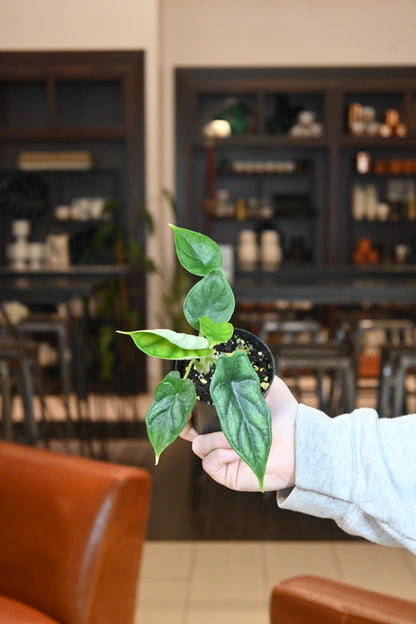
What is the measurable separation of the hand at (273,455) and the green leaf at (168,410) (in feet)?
0.46

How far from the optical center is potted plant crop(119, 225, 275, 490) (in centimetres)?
55

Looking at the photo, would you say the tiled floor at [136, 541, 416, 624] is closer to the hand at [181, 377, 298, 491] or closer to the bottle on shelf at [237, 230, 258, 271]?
the hand at [181, 377, 298, 491]

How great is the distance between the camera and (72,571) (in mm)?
1690

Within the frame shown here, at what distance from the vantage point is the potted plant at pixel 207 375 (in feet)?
1.81

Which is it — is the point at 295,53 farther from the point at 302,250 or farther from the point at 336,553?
the point at 336,553

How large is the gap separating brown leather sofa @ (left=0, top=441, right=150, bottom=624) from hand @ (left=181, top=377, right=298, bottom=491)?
3.42 feet

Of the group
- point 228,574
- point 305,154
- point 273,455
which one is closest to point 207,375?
point 273,455

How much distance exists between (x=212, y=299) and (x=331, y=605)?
3.43 ft

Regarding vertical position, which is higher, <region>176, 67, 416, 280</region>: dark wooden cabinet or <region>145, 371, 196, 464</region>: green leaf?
<region>176, 67, 416, 280</region>: dark wooden cabinet

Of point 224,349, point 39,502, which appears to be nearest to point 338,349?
point 39,502

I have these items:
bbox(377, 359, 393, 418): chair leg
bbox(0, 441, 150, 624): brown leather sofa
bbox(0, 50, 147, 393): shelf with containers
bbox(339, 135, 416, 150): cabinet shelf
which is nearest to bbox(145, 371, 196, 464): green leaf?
bbox(0, 441, 150, 624): brown leather sofa

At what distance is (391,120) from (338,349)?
149 inches

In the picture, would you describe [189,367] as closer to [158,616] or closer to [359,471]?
[359,471]

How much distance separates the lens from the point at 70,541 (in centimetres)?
172
